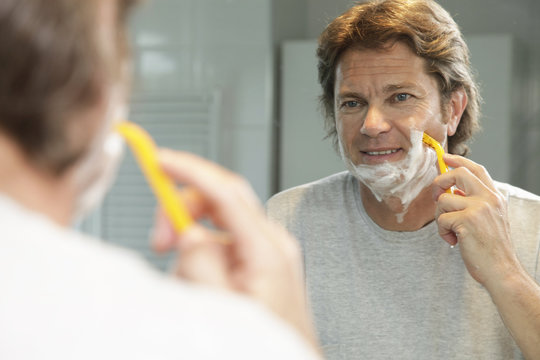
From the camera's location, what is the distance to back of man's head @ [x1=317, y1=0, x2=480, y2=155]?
116cm

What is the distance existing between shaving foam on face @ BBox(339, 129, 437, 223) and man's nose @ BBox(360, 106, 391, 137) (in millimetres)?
52

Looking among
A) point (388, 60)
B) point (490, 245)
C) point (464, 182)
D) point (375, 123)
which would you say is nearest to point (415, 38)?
point (388, 60)

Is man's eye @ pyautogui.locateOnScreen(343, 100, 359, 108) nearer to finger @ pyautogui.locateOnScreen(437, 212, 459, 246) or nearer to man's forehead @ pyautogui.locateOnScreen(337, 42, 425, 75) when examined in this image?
man's forehead @ pyautogui.locateOnScreen(337, 42, 425, 75)

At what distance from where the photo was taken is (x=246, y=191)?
14.9 inches

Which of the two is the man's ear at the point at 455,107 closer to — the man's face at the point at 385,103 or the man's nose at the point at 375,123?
the man's face at the point at 385,103

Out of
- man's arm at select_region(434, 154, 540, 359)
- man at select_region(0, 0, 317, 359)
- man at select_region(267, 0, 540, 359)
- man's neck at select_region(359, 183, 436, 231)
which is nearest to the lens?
man at select_region(0, 0, 317, 359)

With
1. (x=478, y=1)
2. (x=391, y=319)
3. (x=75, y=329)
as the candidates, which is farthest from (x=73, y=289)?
(x=478, y=1)

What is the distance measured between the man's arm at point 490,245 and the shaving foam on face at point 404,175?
94 millimetres

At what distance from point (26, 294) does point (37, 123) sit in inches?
3.2

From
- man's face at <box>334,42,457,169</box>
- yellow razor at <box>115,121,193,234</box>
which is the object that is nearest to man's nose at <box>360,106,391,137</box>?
man's face at <box>334,42,457,169</box>

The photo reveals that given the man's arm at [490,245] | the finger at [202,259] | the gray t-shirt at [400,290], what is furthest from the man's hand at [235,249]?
the gray t-shirt at [400,290]

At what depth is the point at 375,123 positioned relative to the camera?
114 centimetres

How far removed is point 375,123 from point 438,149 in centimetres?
12

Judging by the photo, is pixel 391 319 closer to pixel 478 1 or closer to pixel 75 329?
pixel 75 329
